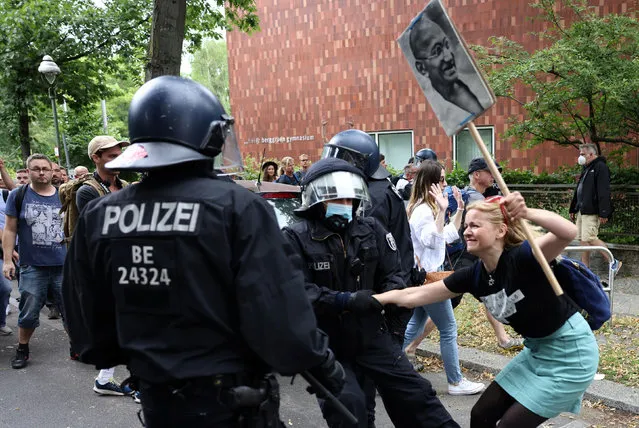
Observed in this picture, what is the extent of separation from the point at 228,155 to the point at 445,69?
122 cm

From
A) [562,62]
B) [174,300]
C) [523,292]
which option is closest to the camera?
[174,300]

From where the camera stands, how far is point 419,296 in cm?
329

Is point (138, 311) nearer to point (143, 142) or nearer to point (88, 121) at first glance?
point (143, 142)

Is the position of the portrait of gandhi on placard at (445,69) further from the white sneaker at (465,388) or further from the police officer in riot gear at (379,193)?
the white sneaker at (465,388)

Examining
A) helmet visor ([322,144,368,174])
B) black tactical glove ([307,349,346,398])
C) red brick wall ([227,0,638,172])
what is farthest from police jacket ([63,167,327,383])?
A: red brick wall ([227,0,638,172])

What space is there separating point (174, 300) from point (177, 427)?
465mm

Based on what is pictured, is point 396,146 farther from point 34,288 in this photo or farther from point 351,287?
point 351,287

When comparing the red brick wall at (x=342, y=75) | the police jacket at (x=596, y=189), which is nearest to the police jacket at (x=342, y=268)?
the police jacket at (x=596, y=189)

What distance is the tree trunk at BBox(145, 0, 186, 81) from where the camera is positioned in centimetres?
757

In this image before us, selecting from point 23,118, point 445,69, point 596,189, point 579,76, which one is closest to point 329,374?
point 445,69

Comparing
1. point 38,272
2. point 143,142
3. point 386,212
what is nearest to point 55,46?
point 38,272

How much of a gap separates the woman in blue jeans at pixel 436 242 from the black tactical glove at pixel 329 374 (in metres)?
2.57

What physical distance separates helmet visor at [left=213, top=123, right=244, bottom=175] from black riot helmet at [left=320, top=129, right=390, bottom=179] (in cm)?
196

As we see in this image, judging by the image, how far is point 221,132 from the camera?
2299 mm
